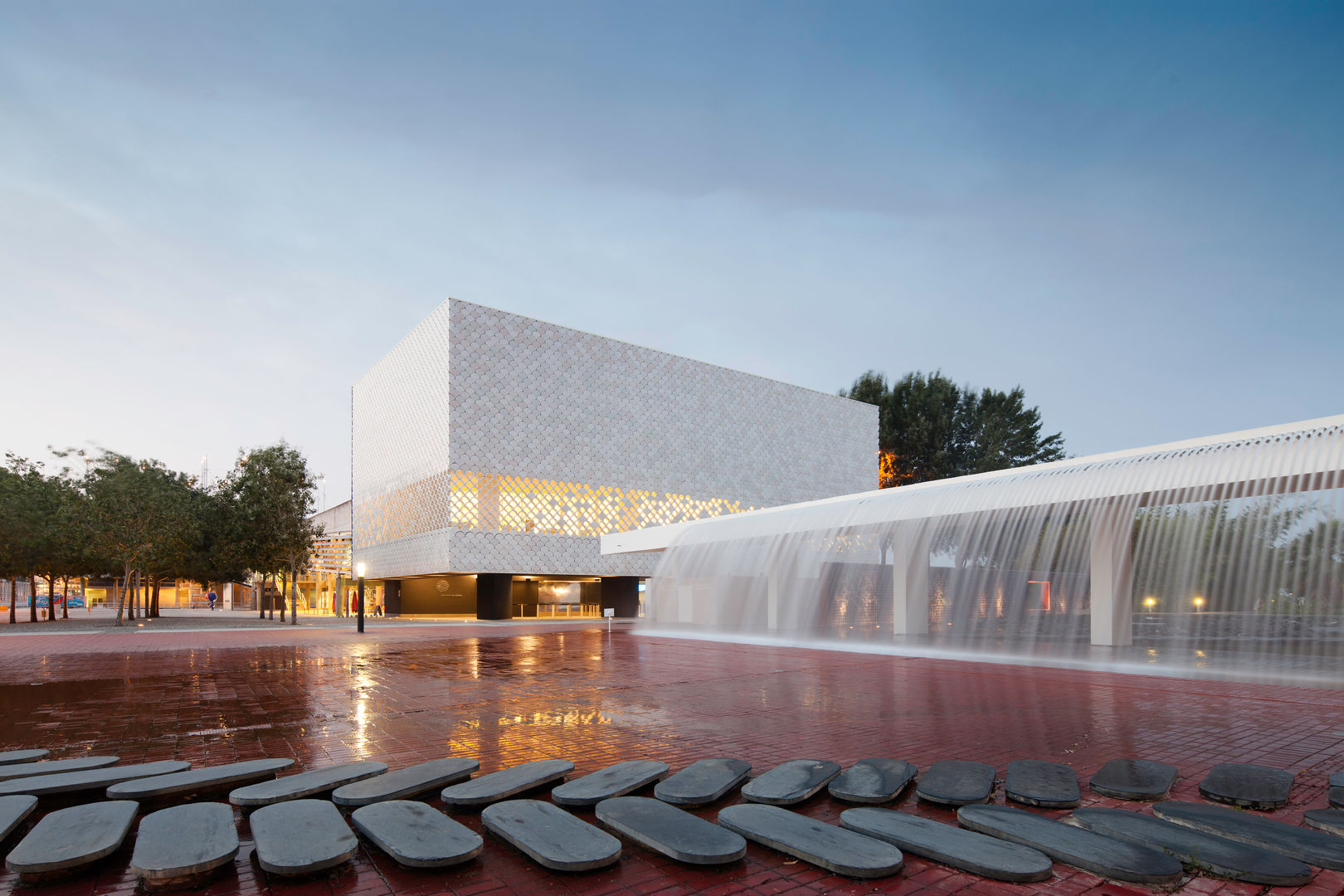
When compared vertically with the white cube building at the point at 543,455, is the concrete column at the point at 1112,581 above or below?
below

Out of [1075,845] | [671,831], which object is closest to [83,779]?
[671,831]

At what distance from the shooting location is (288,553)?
3684 cm

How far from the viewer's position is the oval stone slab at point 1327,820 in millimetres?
4172

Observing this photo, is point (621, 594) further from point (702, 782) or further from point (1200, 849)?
point (1200, 849)

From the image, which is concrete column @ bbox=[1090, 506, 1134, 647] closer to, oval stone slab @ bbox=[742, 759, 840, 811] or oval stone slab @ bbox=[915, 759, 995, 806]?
oval stone slab @ bbox=[915, 759, 995, 806]

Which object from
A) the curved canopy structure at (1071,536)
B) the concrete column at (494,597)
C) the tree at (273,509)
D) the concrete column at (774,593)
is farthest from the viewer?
the concrete column at (494,597)

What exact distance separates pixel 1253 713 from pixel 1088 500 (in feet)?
25.2

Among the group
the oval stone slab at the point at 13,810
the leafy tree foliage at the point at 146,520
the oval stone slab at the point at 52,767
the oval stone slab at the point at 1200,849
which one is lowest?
the oval stone slab at the point at 52,767

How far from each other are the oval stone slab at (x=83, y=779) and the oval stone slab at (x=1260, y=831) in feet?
22.6

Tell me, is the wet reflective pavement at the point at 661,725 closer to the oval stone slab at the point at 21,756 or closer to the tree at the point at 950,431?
the oval stone slab at the point at 21,756

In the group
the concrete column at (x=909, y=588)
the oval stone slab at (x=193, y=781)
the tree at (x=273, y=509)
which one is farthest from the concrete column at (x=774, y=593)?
the tree at (x=273, y=509)

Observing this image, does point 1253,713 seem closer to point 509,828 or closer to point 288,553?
point 509,828

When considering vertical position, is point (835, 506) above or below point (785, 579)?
above

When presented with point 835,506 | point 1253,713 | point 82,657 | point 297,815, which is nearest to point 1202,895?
point 297,815
